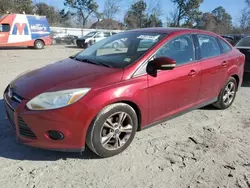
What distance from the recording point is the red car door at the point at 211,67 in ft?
13.2

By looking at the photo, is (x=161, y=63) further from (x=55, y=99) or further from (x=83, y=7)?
(x=83, y=7)

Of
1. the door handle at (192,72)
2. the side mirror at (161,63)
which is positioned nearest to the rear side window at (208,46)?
the door handle at (192,72)

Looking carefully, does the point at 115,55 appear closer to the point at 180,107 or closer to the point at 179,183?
the point at 180,107

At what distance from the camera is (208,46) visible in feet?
14.1

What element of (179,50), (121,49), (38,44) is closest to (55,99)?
(121,49)

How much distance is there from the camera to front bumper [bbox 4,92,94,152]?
8.71ft

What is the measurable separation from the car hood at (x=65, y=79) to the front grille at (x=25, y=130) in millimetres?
282

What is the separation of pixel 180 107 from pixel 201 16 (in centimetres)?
4831

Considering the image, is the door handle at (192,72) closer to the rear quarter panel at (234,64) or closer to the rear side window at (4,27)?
the rear quarter panel at (234,64)

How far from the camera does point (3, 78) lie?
7020 millimetres

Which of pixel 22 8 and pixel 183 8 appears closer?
pixel 22 8

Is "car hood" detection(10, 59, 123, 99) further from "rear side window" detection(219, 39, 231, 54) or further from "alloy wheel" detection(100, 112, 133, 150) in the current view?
"rear side window" detection(219, 39, 231, 54)

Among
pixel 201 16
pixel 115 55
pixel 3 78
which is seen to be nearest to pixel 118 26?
pixel 201 16

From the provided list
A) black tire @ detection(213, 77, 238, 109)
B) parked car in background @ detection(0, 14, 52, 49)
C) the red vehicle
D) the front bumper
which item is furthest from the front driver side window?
parked car in background @ detection(0, 14, 52, 49)
